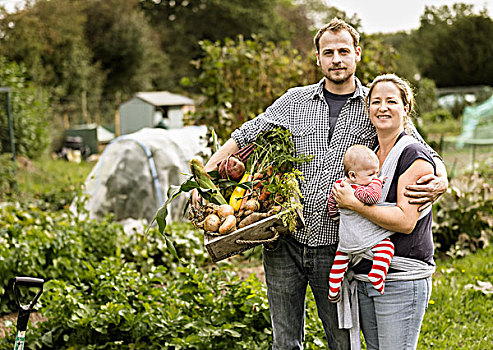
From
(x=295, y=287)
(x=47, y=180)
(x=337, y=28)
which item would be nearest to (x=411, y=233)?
(x=295, y=287)

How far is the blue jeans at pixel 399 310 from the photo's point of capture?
2.21 metres

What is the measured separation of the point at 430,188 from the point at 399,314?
543 millimetres

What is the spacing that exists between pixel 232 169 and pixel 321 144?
440 millimetres

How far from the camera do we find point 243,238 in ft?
7.50

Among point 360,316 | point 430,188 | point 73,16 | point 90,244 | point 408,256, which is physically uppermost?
point 73,16

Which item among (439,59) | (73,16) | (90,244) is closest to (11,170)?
(90,244)

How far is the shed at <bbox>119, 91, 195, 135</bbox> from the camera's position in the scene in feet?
49.6

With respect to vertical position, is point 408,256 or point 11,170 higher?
point 408,256

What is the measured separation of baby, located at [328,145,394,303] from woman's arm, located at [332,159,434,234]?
3 centimetres

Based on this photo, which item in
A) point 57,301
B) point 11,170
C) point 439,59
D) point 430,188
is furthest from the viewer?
point 439,59

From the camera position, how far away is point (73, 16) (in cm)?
2009

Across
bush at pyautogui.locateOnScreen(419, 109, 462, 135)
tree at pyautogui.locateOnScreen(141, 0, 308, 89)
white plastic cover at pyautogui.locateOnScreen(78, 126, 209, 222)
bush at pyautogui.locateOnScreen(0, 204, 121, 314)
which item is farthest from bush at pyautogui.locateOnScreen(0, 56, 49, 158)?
tree at pyautogui.locateOnScreen(141, 0, 308, 89)

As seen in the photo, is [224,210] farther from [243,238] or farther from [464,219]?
[464,219]

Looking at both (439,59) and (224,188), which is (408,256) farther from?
(439,59)
